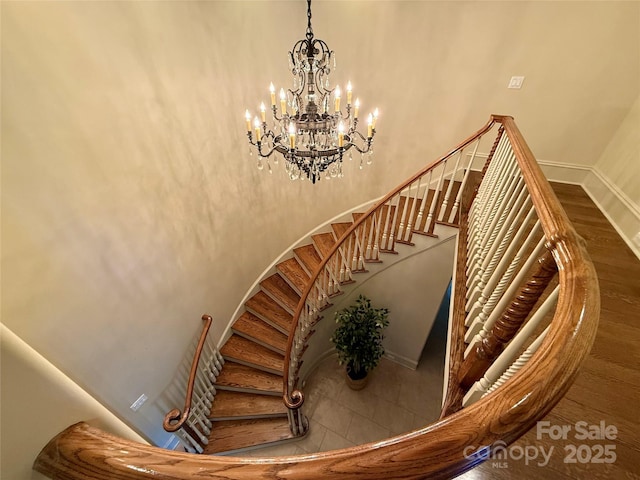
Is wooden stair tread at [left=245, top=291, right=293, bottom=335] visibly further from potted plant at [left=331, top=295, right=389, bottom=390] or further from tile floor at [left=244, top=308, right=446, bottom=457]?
tile floor at [left=244, top=308, right=446, bottom=457]

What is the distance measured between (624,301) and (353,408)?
2.83m

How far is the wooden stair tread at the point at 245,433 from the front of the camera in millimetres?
2566

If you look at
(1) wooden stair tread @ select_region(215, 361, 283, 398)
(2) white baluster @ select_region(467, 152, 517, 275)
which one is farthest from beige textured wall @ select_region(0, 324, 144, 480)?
(1) wooden stair tread @ select_region(215, 361, 283, 398)

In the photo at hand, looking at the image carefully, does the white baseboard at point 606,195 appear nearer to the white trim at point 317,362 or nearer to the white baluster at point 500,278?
the white baluster at point 500,278

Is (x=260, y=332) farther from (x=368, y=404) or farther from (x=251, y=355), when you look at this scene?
(x=368, y=404)

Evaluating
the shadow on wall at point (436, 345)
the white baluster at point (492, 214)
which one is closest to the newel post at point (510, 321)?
the white baluster at point (492, 214)

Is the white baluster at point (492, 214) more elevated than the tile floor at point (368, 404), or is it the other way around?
the white baluster at point (492, 214)

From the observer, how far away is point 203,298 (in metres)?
2.63

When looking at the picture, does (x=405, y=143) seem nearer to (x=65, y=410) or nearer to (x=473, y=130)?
(x=473, y=130)

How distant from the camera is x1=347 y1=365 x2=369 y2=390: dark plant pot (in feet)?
10.9

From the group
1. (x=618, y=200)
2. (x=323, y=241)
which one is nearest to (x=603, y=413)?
(x=618, y=200)

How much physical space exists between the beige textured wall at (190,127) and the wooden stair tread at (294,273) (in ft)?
0.95

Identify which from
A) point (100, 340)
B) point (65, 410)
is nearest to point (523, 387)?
point (65, 410)

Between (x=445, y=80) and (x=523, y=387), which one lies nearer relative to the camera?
(x=523, y=387)
